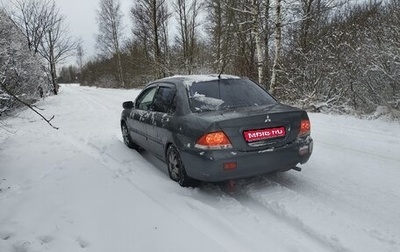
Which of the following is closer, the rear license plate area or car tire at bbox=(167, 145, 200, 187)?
the rear license plate area

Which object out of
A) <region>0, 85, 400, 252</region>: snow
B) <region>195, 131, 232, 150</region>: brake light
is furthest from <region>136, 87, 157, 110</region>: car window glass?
<region>195, 131, 232, 150</region>: brake light

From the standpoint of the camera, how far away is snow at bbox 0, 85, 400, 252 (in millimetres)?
3289

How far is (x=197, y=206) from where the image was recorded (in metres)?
4.11

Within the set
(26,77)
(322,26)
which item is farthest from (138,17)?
(322,26)

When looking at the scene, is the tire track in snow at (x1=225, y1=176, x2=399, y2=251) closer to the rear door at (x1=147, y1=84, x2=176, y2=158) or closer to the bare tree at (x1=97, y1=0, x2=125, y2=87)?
the rear door at (x1=147, y1=84, x2=176, y2=158)

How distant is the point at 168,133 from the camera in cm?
498

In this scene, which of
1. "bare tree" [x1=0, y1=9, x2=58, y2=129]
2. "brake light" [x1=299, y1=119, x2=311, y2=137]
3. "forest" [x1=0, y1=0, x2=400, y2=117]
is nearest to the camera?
Answer: "brake light" [x1=299, y1=119, x2=311, y2=137]

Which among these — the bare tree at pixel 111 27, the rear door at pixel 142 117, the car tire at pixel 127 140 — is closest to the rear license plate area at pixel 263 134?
the rear door at pixel 142 117

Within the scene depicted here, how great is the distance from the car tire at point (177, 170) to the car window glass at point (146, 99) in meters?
1.44

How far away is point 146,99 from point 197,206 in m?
2.96

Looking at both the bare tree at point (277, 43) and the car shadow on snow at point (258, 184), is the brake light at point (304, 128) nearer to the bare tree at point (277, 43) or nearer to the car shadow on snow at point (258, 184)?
the car shadow on snow at point (258, 184)

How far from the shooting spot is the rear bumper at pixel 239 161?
4055 millimetres

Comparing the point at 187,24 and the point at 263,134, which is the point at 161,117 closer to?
the point at 263,134

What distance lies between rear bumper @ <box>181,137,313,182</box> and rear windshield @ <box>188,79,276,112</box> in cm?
77
